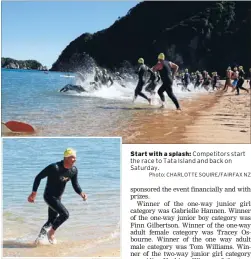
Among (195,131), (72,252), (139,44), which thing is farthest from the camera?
(139,44)

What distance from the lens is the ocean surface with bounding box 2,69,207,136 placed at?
4.11 metres

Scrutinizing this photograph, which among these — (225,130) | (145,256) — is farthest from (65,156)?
(225,130)

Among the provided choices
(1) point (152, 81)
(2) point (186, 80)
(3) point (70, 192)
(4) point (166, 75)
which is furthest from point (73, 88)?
(3) point (70, 192)

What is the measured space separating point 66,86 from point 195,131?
4.85ft

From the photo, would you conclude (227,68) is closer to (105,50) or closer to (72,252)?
(105,50)

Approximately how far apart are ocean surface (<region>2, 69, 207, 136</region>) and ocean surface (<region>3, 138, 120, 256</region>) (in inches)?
8.2

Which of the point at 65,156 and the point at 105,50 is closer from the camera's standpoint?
the point at 65,156

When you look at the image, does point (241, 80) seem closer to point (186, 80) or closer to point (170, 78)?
point (186, 80)

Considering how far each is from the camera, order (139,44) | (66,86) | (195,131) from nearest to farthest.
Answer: (195,131)
(139,44)
(66,86)

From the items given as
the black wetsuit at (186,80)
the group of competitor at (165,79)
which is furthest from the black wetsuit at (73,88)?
the black wetsuit at (186,80)

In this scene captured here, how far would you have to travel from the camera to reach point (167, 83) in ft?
14.4

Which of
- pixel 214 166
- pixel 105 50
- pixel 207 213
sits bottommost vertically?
pixel 207 213

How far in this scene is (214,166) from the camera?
3.75 m

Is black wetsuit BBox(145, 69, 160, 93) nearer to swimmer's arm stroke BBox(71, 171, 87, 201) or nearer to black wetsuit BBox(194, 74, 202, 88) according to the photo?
black wetsuit BBox(194, 74, 202, 88)
